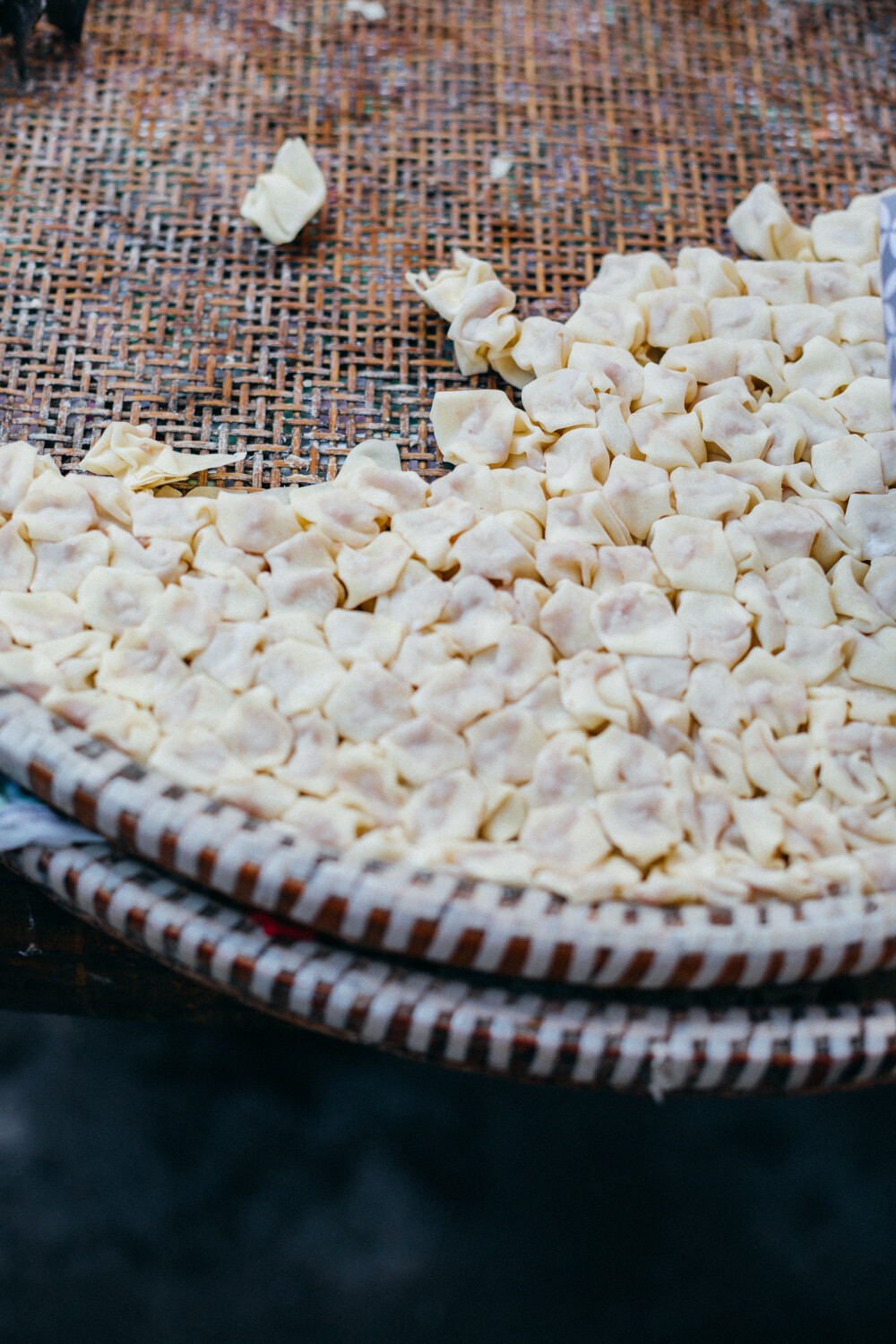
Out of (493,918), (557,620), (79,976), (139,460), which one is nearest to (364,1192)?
(79,976)

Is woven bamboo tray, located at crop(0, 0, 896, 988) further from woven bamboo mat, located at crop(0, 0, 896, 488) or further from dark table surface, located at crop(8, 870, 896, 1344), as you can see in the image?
dark table surface, located at crop(8, 870, 896, 1344)

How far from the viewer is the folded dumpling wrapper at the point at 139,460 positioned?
3.42 ft

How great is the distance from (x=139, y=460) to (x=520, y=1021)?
2.24 ft

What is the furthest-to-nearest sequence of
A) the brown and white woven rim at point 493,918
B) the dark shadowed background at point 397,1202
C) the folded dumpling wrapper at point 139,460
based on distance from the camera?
the folded dumpling wrapper at point 139,460 < the dark shadowed background at point 397,1202 < the brown and white woven rim at point 493,918

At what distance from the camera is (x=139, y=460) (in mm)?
1059

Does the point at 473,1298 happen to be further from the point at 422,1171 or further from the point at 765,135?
the point at 765,135

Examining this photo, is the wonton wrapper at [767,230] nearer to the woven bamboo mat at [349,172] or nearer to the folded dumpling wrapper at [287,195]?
the woven bamboo mat at [349,172]

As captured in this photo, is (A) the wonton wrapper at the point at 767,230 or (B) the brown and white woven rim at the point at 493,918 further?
(A) the wonton wrapper at the point at 767,230

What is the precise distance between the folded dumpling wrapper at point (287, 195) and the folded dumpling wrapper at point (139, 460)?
368 mm

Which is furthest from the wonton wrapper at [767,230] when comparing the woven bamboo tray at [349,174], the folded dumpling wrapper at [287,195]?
the folded dumpling wrapper at [287,195]

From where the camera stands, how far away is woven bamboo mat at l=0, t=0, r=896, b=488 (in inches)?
45.8

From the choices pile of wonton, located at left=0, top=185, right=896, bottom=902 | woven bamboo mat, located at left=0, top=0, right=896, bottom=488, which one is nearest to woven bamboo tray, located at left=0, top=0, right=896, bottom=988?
woven bamboo mat, located at left=0, top=0, right=896, bottom=488

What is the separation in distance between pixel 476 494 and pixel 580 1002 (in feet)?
1.59

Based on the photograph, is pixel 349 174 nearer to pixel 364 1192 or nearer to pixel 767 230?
pixel 767 230
